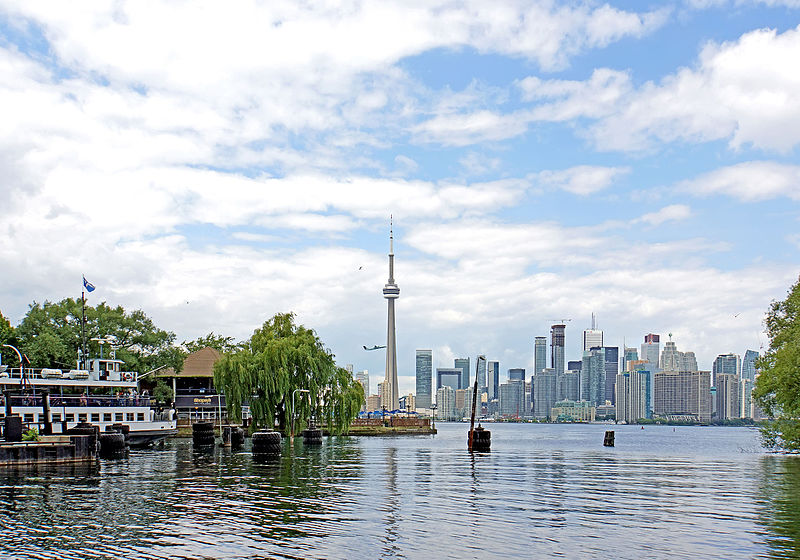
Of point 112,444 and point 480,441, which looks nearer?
point 112,444

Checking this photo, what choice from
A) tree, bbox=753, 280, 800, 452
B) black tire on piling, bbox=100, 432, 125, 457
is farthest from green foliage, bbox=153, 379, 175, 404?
tree, bbox=753, 280, 800, 452

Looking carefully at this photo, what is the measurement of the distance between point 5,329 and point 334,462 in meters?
49.5

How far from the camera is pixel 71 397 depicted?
7119 centimetres

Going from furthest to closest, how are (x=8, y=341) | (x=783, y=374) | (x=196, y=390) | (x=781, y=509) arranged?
(x=196, y=390) → (x=8, y=341) → (x=783, y=374) → (x=781, y=509)

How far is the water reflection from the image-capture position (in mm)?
23809

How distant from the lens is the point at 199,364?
371ft

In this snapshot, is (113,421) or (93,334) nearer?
(113,421)

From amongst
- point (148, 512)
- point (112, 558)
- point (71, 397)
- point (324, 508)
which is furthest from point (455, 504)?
point (71, 397)

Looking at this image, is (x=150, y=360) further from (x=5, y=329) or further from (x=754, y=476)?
(x=754, y=476)

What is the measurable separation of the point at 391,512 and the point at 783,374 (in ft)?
110

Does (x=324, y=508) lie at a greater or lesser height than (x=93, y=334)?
lesser

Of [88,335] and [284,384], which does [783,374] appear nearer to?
[284,384]

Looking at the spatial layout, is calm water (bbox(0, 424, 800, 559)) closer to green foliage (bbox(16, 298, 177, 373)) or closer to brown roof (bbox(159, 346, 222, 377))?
green foliage (bbox(16, 298, 177, 373))

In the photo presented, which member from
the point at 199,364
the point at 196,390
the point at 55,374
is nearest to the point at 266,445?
the point at 55,374
